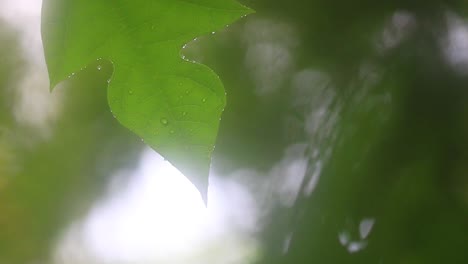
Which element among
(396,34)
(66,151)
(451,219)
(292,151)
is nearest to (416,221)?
(451,219)

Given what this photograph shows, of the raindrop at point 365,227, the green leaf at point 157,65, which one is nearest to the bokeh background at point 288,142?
the raindrop at point 365,227

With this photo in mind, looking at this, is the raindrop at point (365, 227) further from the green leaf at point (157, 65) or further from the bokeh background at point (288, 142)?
the green leaf at point (157, 65)

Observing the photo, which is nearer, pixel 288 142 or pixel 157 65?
pixel 157 65

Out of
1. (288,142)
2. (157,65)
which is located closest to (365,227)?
(288,142)

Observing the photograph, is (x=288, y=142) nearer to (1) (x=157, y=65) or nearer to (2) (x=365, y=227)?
(2) (x=365, y=227)

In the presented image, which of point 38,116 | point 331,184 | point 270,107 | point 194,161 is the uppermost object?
point 38,116

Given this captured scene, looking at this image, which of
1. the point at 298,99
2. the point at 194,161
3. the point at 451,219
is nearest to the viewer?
the point at 194,161

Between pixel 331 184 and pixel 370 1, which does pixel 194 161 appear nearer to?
pixel 331 184
